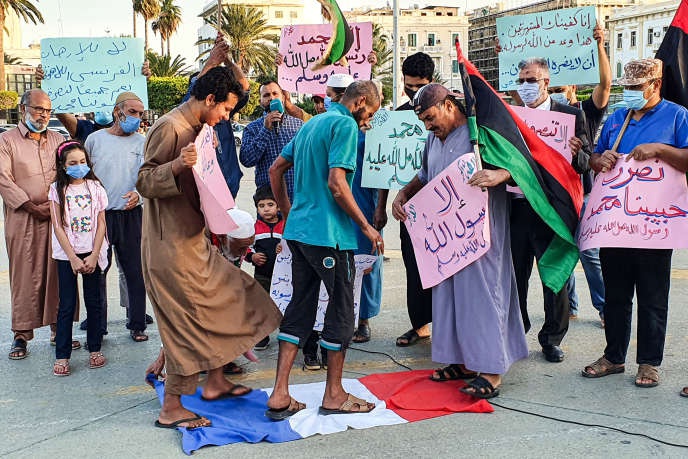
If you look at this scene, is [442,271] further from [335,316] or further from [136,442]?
[136,442]

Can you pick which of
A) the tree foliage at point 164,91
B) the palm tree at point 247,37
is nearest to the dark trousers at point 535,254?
the tree foliage at point 164,91

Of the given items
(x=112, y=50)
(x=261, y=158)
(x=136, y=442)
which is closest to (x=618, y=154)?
(x=261, y=158)

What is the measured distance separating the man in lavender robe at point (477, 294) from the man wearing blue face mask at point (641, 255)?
26.3 inches

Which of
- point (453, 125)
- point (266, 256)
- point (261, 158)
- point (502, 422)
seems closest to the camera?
point (502, 422)

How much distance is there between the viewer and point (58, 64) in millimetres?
7020

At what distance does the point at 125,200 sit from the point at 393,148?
7.01 feet

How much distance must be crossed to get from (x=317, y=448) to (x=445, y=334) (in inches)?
50.3

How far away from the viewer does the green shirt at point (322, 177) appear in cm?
445

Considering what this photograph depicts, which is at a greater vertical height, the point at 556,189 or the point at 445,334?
the point at 556,189

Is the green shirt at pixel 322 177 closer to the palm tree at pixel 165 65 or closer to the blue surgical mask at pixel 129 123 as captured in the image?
the blue surgical mask at pixel 129 123

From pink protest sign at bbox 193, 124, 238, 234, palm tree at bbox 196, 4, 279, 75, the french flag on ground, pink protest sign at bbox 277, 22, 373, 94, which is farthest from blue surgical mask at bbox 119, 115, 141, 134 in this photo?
palm tree at bbox 196, 4, 279, 75

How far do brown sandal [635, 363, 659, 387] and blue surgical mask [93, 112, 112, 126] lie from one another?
4.85m

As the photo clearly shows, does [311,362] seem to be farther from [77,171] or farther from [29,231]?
[29,231]

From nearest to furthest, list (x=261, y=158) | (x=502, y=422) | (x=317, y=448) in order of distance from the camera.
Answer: (x=317, y=448)
(x=502, y=422)
(x=261, y=158)
